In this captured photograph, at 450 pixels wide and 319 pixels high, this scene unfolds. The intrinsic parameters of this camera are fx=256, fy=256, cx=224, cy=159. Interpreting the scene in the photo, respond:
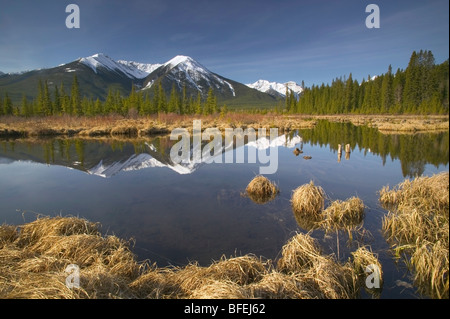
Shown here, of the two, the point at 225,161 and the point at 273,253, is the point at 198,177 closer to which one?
the point at 225,161

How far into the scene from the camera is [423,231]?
5.90 meters

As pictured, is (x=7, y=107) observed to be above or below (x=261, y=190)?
above

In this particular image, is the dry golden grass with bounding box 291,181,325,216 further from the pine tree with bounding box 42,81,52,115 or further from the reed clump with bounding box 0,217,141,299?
the pine tree with bounding box 42,81,52,115

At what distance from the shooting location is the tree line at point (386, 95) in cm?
4097

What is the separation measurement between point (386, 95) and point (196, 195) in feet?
228

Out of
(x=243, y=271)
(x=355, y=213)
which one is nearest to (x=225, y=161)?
(x=355, y=213)

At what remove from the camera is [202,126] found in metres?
40.5

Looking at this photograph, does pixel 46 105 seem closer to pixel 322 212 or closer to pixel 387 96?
pixel 322 212

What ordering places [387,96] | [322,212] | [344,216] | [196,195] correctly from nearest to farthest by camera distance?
[344,216] → [322,212] → [196,195] → [387,96]

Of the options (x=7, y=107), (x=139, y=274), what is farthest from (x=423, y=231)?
(x=7, y=107)

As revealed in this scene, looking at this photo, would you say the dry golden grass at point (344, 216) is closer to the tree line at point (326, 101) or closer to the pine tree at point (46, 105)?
the tree line at point (326, 101)
